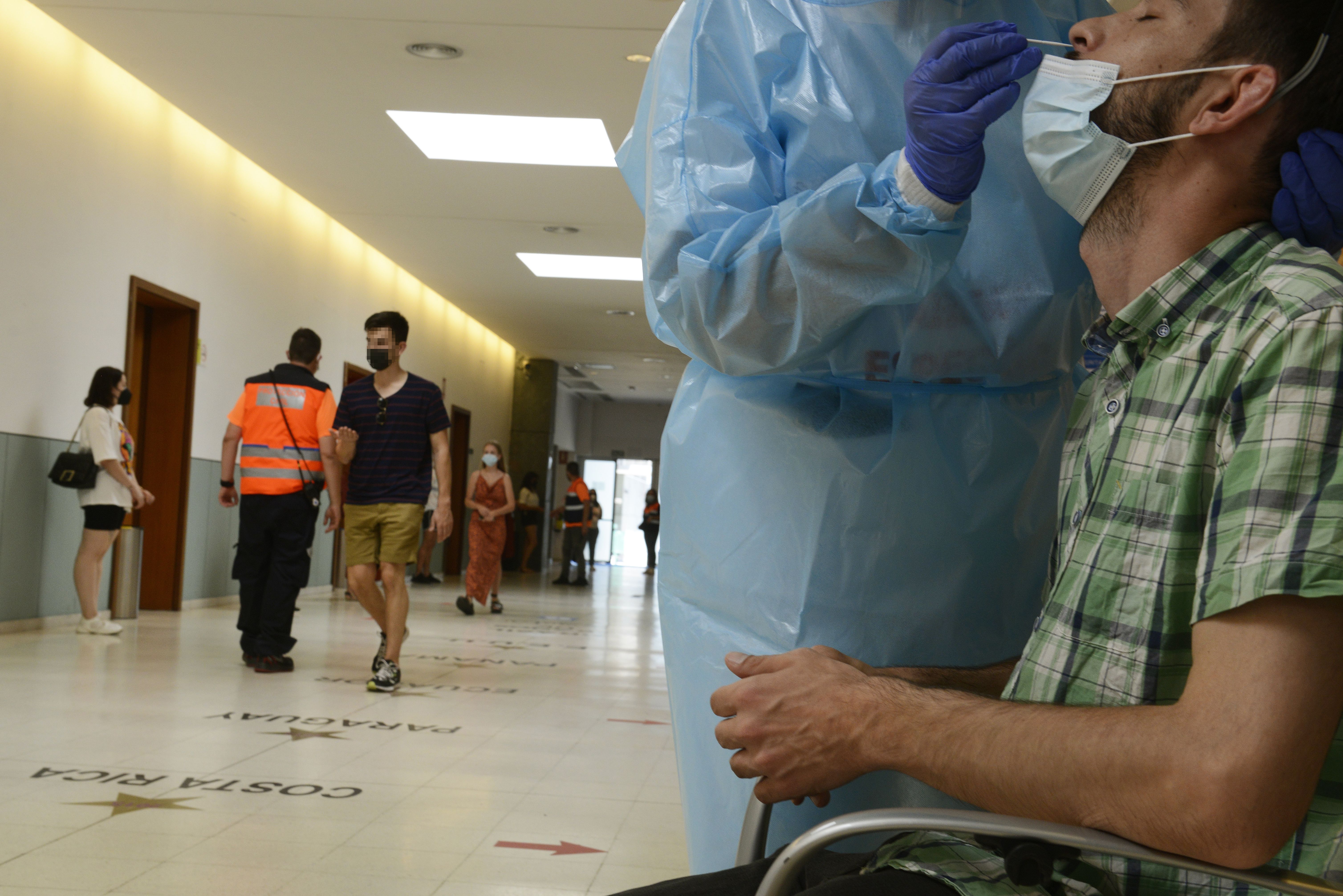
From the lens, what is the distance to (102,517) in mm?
6398

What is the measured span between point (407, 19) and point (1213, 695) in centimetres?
609

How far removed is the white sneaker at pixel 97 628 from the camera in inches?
251

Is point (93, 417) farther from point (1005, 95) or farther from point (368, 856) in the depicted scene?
point (1005, 95)

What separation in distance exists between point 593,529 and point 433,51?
10.8 metres

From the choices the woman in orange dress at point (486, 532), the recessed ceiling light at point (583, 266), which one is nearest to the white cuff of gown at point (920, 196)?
the woman in orange dress at point (486, 532)

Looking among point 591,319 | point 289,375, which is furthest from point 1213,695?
point 591,319

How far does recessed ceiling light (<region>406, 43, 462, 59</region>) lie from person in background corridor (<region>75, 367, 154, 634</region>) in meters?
2.48

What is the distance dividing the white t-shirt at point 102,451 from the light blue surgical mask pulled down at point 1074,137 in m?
6.34

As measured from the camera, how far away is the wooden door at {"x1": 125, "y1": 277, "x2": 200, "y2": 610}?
8.09 meters

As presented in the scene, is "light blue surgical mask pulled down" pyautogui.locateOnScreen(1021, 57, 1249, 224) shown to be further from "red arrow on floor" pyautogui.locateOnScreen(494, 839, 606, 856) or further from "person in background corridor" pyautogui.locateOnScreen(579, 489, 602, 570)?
"person in background corridor" pyautogui.locateOnScreen(579, 489, 602, 570)

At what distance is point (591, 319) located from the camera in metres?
15.0

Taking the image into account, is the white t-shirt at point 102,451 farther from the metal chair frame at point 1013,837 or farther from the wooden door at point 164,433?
the metal chair frame at point 1013,837

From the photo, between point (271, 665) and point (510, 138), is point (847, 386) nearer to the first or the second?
point (271, 665)

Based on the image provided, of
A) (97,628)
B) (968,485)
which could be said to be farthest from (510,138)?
(968,485)
